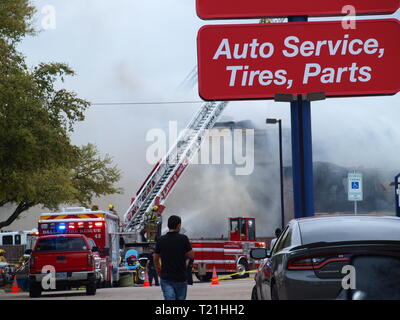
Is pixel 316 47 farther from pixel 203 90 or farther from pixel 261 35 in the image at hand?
pixel 203 90

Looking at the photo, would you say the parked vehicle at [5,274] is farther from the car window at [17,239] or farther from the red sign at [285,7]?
the red sign at [285,7]

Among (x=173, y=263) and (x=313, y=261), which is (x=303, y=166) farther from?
(x=313, y=261)

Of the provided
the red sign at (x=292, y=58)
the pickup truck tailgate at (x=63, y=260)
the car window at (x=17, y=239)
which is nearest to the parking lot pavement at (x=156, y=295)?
the pickup truck tailgate at (x=63, y=260)

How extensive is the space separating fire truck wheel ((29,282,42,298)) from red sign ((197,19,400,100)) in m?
8.33

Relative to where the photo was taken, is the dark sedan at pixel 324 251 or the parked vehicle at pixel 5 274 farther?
the parked vehicle at pixel 5 274

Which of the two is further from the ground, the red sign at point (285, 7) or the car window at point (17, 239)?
the red sign at point (285, 7)

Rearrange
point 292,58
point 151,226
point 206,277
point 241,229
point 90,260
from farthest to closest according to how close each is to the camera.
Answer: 1. point 241,229
2. point 206,277
3. point 151,226
4. point 90,260
5. point 292,58

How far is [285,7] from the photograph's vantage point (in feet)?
67.6

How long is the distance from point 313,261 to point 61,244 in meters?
17.1

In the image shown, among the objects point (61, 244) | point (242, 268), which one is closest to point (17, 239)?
point (242, 268)

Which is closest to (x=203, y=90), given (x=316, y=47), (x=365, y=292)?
(x=316, y=47)

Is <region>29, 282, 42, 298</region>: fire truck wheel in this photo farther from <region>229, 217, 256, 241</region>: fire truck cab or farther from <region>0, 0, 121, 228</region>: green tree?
<region>229, 217, 256, 241</region>: fire truck cab

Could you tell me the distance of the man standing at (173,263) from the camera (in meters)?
A: 12.3

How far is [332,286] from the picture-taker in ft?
30.7
